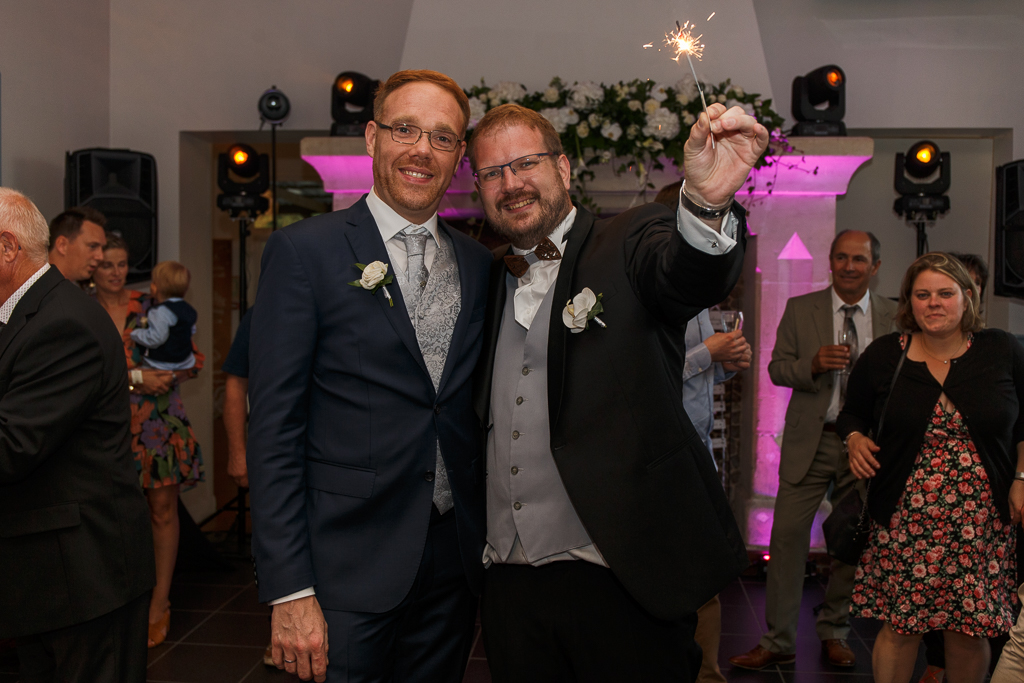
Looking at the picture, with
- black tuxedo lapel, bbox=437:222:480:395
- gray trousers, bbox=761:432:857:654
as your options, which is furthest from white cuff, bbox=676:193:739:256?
gray trousers, bbox=761:432:857:654

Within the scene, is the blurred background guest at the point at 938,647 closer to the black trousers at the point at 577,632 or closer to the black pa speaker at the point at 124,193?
the black trousers at the point at 577,632

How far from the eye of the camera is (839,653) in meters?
3.45

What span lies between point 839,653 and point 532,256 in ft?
8.93

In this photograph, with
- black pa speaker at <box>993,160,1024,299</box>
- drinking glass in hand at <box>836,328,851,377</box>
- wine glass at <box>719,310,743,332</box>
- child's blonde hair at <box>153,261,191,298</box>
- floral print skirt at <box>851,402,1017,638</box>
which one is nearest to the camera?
floral print skirt at <box>851,402,1017,638</box>

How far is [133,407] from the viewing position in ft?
12.5

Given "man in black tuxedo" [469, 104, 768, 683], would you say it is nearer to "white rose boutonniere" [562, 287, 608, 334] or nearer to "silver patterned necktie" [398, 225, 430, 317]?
"white rose boutonniere" [562, 287, 608, 334]

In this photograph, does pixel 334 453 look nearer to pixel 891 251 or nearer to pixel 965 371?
pixel 965 371

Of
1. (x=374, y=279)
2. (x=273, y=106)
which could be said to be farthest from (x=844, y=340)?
(x=273, y=106)

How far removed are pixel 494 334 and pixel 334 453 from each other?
1.47 feet

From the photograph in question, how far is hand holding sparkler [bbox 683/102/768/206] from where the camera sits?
1.25 meters

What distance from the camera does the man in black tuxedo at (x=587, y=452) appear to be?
153 centimetres

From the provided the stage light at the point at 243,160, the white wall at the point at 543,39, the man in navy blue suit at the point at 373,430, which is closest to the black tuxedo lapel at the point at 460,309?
the man in navy blue suit at the point at 373,430

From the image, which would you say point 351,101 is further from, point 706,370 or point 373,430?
point 373,430

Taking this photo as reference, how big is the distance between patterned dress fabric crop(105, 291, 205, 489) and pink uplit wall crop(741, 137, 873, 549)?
134 inches
